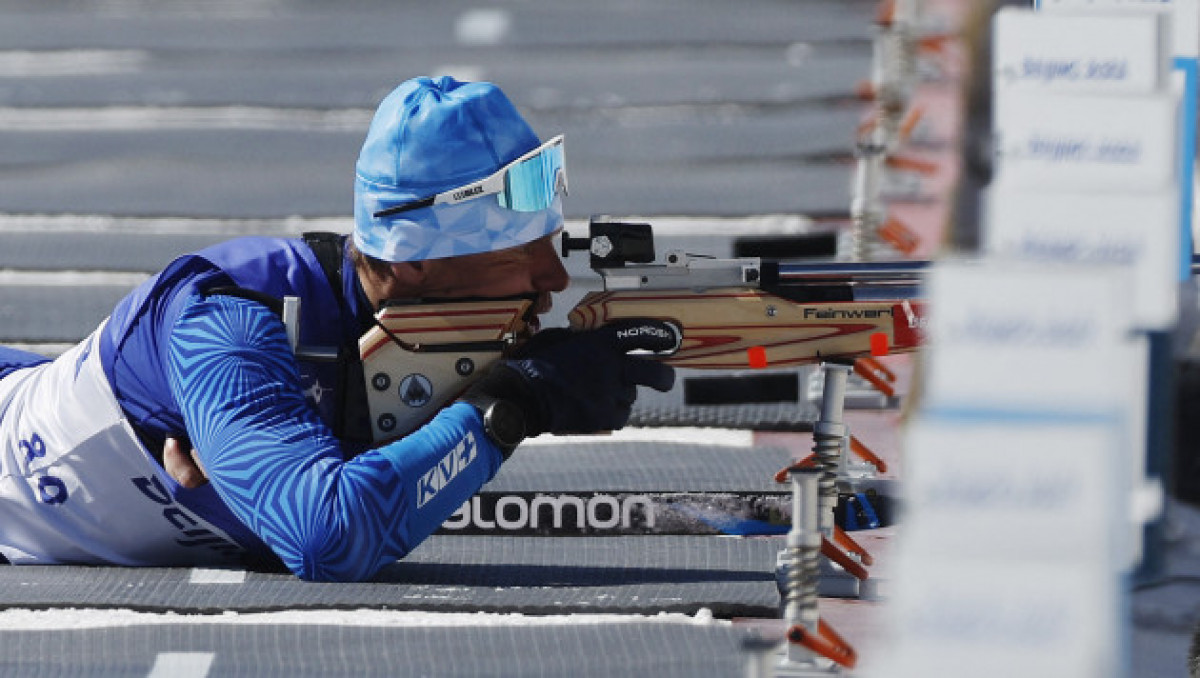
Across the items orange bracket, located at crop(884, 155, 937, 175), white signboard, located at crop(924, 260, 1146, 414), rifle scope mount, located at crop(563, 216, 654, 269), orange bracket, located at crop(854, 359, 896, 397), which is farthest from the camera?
orange bracket, located at crop(884, 155, 937, 175)

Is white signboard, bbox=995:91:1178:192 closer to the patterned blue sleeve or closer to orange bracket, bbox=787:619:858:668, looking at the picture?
orange bracket, bbox=787:619:858:668

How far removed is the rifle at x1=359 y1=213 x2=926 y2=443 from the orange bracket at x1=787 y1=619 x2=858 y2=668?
2.40ft

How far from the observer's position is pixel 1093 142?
2.09 m

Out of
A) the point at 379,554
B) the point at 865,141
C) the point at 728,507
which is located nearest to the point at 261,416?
the point at 379,554

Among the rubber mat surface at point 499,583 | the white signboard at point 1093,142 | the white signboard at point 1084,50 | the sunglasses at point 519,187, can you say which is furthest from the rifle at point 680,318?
the white signboard at point 1093,142

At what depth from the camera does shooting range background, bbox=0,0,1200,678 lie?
3.12 metres

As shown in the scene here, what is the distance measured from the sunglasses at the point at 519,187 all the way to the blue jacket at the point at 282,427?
27 cm

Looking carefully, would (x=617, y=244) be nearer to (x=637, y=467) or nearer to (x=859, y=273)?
(x=859, y=273)

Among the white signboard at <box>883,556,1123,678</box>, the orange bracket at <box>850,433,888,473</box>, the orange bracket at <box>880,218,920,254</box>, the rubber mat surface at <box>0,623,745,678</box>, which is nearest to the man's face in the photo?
the rubber mat surface at <box>0,623,745,678</box>

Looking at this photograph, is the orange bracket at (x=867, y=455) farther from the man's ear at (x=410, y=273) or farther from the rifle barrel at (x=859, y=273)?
the man's ear at (x=410, y=273)

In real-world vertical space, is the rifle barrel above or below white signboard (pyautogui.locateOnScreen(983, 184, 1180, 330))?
below

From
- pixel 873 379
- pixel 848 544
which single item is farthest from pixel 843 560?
pixel 873 379

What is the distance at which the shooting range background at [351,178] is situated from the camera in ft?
10.2

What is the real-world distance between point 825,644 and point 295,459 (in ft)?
2.96
